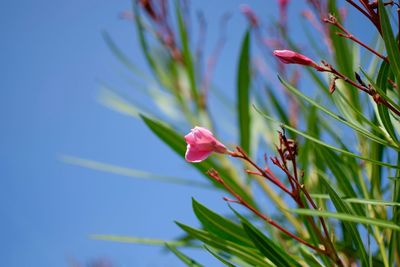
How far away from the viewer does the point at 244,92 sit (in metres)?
1.10

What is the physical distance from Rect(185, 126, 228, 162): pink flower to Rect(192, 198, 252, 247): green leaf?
0.08 metres

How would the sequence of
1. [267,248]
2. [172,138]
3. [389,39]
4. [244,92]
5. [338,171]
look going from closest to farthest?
[389,39] → [267,248] → [338,171] → [172,138] → [244,92]

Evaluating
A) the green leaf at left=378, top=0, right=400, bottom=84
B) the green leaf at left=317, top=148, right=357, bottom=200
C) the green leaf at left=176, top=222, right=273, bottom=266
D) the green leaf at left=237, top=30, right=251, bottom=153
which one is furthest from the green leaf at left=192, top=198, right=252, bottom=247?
the green leaf at left=237, top=30, right=251, bottom=153

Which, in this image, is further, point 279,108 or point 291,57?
point 279,108

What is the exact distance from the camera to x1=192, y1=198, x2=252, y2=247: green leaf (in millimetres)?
669

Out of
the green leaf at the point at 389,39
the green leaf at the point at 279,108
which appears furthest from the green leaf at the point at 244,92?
the green leaf at the point at 389,39

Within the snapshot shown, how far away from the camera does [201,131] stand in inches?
23.8

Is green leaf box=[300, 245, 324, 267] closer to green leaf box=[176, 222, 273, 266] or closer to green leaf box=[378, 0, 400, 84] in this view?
green leaf box=[176, 222, 273, 266]

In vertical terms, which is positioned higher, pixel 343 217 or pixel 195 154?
pixel 195 154

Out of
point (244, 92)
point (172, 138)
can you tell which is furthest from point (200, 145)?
point (244, 92)

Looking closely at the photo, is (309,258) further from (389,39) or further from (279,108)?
(279,108)

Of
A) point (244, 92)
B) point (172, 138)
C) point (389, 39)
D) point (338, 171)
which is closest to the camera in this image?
point (389, 39)

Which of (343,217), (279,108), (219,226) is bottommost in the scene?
(343,217)

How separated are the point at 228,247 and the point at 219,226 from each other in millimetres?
34
